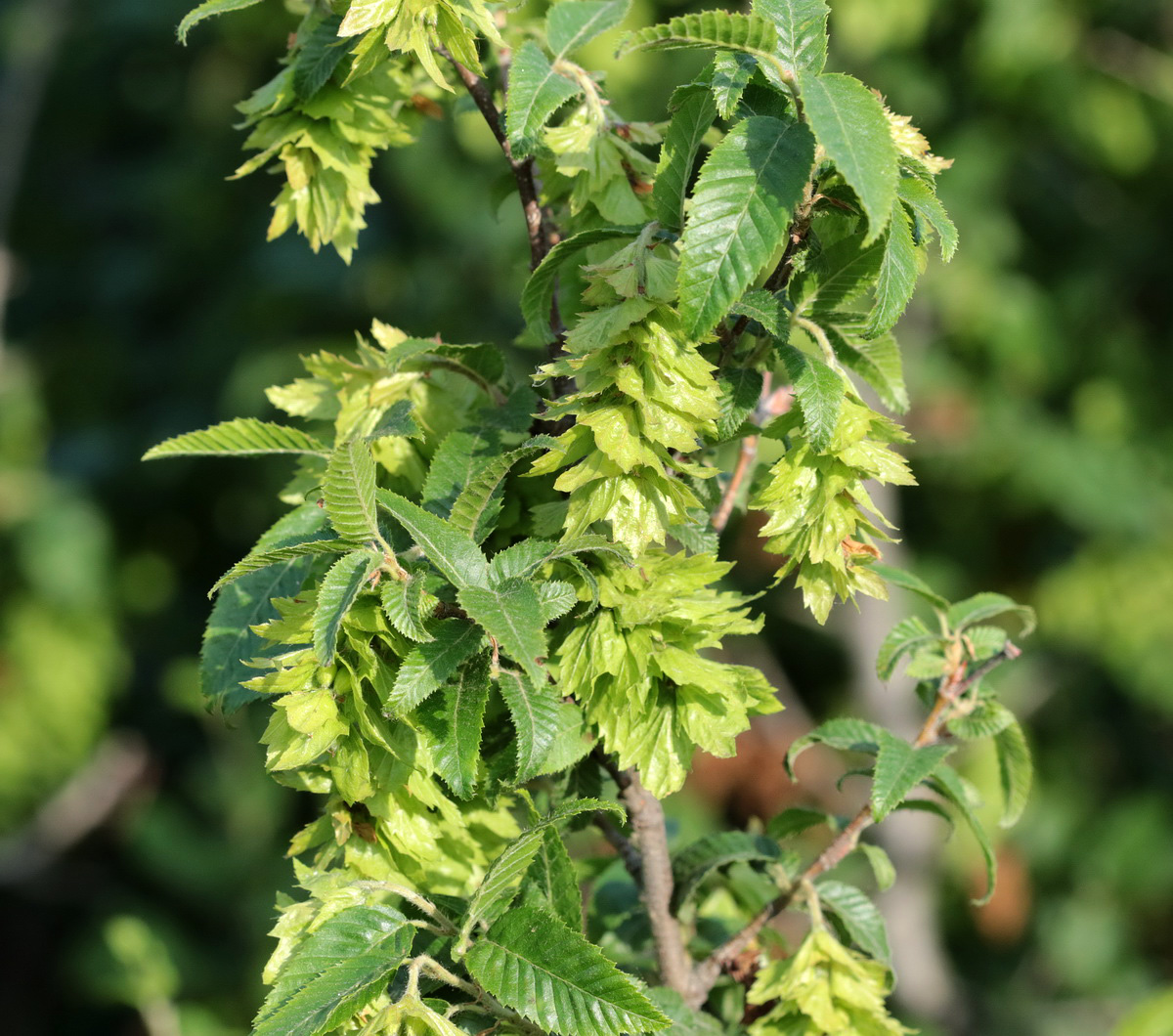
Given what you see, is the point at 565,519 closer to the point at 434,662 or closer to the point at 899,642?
the point at 434,662

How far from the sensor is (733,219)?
0.76 meters

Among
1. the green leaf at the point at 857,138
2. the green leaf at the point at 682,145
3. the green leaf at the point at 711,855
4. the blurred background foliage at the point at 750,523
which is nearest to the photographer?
the green leaf at the point at 857,138

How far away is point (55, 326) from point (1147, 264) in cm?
463

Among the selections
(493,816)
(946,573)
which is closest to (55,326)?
(946,573)

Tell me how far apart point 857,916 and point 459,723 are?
46 centimetres

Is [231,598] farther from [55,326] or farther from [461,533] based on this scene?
[55,326]

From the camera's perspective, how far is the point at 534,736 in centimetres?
78

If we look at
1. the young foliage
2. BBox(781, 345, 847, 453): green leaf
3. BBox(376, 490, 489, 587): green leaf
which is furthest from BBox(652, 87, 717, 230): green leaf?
BBox(376, 490, 489, 587): green leaf

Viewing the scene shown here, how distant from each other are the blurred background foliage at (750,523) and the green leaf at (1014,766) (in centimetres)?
247

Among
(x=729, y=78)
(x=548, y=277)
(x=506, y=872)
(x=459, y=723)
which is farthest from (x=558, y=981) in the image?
(x=729, y=78)

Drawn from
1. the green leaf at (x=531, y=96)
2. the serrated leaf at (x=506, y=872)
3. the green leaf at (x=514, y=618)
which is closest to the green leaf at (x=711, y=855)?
the serrated leaf at (x=506, y=872)

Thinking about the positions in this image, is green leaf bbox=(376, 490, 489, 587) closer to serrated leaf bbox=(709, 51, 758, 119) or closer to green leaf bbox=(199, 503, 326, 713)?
green leaf bbox=(199, 503, 326, 713)

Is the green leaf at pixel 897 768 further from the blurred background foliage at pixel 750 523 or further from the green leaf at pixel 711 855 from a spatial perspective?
the blurred background foliage at pixel 750 523

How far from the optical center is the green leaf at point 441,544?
0.79m
